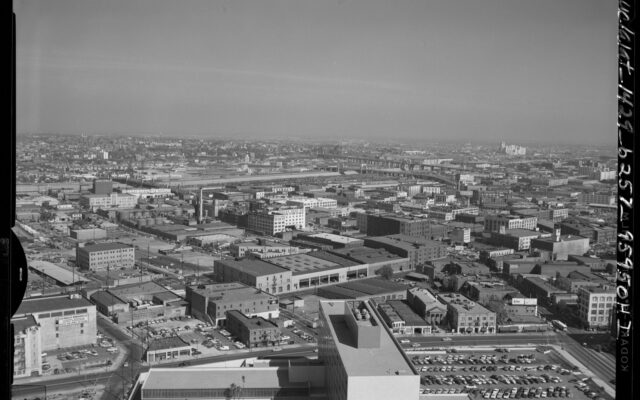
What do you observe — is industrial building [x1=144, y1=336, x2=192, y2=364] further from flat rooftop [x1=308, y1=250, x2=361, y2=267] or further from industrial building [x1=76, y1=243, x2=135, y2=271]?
flat rooftop [x1=308, y1=250, x2=361, y2=267]

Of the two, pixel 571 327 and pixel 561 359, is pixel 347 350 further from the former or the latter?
pixel 571 327

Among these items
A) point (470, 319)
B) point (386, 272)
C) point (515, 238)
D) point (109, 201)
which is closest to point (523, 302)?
point (470, 319)

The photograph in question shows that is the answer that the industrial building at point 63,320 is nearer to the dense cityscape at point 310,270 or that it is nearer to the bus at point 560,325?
the dense cityscape at point 310,270

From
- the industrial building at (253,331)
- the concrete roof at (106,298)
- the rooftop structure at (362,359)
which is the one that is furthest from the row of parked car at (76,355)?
the rooftop structure at (362,359)

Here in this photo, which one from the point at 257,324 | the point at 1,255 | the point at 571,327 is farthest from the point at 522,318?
the point at 1,255

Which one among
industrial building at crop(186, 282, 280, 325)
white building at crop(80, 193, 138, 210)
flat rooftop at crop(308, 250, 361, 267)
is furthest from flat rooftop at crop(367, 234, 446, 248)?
white building at crop(80, 193, 138, 210)

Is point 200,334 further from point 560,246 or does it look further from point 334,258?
point 560,246

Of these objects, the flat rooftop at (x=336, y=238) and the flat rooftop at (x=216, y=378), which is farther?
the flat rooftop at (x=336, y=238)
